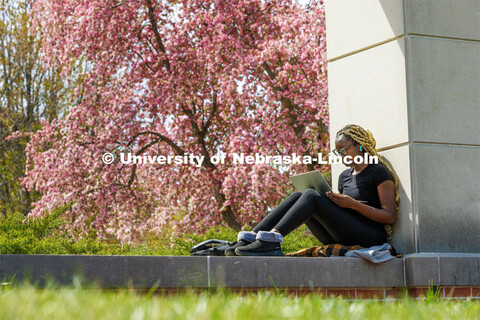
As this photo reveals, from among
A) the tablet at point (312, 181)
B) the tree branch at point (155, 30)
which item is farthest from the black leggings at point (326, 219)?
the tree branch at point (155, 30)

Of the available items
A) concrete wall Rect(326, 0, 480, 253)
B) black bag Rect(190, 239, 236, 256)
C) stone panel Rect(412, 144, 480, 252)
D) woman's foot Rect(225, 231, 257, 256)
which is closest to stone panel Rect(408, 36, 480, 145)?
Result: concrete wall Rect(326, 0, 480, 253)

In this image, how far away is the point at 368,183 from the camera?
5.02 metres

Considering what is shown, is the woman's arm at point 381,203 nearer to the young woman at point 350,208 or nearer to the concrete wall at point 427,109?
the young woman at point 350,208

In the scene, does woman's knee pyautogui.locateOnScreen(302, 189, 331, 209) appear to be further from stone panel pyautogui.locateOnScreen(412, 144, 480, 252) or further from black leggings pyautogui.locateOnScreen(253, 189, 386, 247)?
stone panel pyautogui.locateOnScreen(412, 144, 480, 252)

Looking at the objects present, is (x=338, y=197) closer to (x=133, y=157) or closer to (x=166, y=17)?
(x=133, y=157)

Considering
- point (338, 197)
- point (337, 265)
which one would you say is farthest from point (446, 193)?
point (337, 265)

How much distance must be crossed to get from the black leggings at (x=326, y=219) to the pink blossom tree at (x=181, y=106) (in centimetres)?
601

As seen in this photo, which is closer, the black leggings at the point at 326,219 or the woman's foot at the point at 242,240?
the woman's foot at the point at 242,240

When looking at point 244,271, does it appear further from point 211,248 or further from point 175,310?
point 175,310

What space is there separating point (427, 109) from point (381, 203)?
777mm

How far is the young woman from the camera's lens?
4.71m

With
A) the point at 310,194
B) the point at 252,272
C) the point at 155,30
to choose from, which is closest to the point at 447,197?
the point at 310,194

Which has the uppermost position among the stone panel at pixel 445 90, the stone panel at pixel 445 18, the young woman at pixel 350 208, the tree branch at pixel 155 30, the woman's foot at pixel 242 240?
the tree branch at pixel 155 30

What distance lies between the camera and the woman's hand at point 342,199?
15.8 ft
